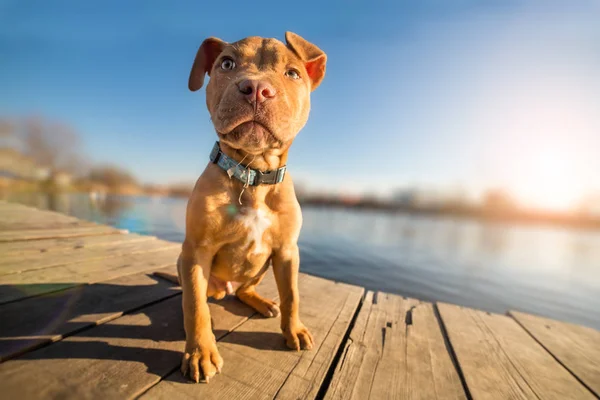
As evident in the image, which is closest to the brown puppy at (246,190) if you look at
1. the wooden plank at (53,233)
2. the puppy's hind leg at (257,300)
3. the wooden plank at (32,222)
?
the puppy's hind leg at (257,300)

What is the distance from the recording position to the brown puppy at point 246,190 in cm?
163

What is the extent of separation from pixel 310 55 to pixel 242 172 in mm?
1008

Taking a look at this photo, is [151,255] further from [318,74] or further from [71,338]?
[318,74]

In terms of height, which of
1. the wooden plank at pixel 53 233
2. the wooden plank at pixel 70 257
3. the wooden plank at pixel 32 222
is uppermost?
the wooden plank at pixel 53 233

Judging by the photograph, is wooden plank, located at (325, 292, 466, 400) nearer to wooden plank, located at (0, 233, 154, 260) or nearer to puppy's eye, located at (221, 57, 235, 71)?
puppy's eye, located at (221, 57, 235, 71)

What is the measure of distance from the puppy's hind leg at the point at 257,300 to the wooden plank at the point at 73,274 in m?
1.43

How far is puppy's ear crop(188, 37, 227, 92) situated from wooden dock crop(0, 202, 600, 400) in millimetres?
1872

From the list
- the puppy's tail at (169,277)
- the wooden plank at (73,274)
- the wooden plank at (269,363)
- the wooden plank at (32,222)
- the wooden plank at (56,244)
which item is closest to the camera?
the wooden plank at (269,363)

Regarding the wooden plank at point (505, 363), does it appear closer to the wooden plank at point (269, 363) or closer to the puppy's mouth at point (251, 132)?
the wooden plank at point (269, 363)

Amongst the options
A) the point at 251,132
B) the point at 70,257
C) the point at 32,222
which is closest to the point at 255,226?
the point at 251,132

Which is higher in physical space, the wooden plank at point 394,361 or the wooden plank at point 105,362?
the wooden plank at point 105,362

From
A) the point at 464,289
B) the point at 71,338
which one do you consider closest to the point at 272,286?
the point at 71,338

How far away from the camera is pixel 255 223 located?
6.20ft

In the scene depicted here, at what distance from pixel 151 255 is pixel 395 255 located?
31.1 feet
